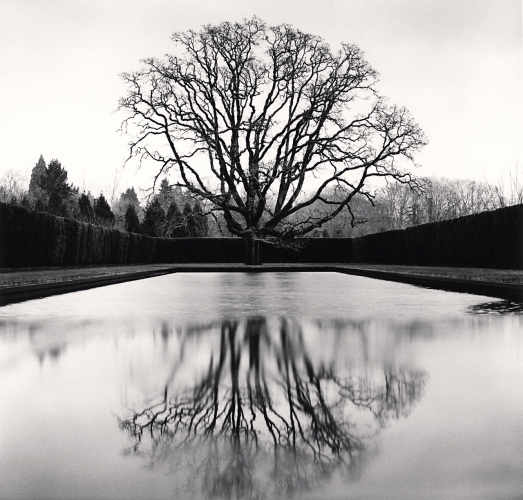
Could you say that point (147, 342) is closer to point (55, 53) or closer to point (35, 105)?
point (55, 53)

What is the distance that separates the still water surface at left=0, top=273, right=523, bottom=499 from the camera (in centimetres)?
283

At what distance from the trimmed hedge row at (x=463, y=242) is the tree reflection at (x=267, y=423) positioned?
18474 mm

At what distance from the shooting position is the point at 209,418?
12.7ft

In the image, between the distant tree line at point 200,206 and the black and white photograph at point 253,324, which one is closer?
the black and white photograph at point 253,324

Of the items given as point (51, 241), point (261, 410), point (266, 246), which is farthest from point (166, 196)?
point (261, 410)

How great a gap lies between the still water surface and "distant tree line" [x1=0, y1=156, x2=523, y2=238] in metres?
39.1

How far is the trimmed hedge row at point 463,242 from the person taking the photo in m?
22.4

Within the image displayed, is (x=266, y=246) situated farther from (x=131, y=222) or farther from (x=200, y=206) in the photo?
(x=131, y=222)

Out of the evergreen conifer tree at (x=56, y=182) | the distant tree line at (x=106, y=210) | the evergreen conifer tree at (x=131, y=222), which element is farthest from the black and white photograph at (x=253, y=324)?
the evergreen conifer tree at (x=56, y=182)

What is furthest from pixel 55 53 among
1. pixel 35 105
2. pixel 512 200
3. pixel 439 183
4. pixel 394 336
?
pixel 439 183

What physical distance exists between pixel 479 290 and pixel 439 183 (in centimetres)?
5971

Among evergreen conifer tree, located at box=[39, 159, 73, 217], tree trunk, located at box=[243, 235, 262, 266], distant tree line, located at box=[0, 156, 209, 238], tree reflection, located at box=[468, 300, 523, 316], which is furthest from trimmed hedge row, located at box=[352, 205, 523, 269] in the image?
evergreen conifer tree, located at box=[39, 159, 73, 217]

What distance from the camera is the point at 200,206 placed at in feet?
156

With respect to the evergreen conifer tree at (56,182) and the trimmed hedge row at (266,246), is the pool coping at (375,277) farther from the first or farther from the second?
the evergreen conifer tree at (56,182)
